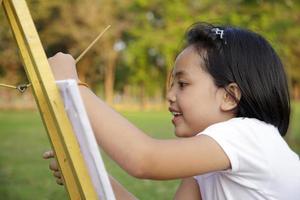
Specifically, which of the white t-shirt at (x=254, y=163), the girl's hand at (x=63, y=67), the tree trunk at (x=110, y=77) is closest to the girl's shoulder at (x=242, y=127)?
the white t-shirt at (x=254, y=163)

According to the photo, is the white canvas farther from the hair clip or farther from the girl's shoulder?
the hair clip

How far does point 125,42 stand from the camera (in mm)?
32281

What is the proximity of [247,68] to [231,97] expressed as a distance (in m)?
0.10

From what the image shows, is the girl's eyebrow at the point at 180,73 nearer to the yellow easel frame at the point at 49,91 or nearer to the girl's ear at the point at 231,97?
the girl's ear at the point at 231,97

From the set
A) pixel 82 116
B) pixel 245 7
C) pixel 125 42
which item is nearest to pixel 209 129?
pixel 82 116

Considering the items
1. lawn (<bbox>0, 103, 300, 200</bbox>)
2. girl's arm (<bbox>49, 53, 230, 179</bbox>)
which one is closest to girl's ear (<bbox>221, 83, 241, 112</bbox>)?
girl's arm (<bbox>49, 53, 230, 179</bbox>)

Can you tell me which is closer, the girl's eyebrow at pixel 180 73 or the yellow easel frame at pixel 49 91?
the yellow easel frame at pixel 49 91

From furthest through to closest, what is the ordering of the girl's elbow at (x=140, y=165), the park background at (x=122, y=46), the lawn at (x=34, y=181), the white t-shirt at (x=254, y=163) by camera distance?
the park background at (x=122, y=46) < the lawn at (x=34, y=181) < the white t-shirt at (x=254, y=163) < the girl's elbow at (x=140, y=165)

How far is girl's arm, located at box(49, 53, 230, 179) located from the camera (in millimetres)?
1316

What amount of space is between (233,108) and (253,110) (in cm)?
6

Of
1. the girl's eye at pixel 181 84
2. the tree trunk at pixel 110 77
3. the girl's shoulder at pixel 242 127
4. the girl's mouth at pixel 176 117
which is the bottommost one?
the tree trunk at pixel 110 77

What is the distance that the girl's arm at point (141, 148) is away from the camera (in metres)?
1.32

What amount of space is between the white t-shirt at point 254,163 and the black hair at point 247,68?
6cm

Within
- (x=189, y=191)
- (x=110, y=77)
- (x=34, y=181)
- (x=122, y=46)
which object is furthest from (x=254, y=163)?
(x=122, y=46)
